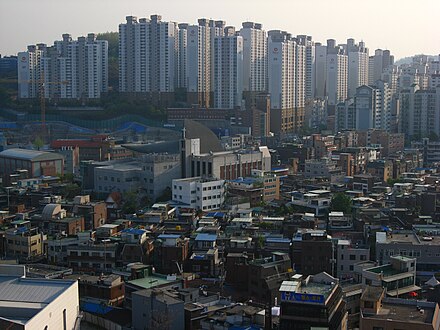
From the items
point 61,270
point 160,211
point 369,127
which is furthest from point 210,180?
point 369,127

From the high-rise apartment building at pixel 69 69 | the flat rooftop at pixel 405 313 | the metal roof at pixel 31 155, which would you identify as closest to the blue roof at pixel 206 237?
the flat rooftop at pixel 405 313

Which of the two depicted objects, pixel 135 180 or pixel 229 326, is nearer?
pixel 229 326

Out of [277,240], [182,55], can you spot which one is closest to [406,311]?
[277,240]

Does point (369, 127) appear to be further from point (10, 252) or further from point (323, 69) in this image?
point (10, 252)

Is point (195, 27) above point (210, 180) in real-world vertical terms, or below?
above

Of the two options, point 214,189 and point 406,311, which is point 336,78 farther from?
point 406,311

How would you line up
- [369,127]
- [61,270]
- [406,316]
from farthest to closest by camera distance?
1. [369,127]
2. [61,270]
3. [406,316]
